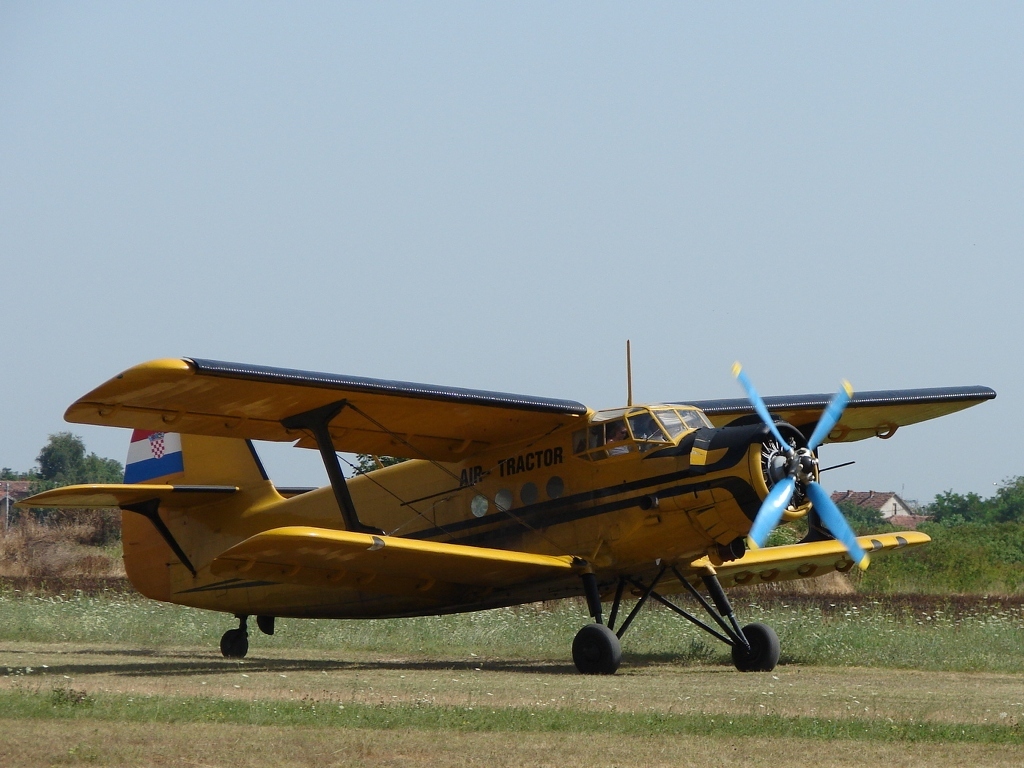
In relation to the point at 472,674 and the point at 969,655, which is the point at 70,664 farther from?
the point at 969,655

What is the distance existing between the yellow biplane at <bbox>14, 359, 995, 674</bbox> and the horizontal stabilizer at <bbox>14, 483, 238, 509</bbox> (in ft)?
0.13

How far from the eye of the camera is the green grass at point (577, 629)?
58.9 feet

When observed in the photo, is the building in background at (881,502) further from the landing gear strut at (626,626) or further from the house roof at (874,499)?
the landing gear strut at (626,626)

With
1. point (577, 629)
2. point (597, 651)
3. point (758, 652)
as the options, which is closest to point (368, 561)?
point (597, 651)

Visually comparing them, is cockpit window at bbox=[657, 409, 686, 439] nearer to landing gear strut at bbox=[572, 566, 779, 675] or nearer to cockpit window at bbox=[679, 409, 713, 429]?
cockpit window at bbox=[679, 409, 713, 429]

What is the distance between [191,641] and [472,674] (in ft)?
26.0

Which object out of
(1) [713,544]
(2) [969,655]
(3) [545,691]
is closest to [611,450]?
(1) [713,544]

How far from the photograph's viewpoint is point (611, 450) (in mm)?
16344

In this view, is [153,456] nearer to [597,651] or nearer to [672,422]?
[597,651]

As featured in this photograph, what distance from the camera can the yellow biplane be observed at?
15.2 m

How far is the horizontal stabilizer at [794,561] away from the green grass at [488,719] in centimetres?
752

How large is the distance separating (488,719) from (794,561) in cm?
947

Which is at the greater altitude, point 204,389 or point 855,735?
point 204,389

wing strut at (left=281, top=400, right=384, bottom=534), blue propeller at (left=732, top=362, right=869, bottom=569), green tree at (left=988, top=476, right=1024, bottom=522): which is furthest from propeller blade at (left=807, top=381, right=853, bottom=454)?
green tree at (left=988, top=476, right=1024, bottom=522)
